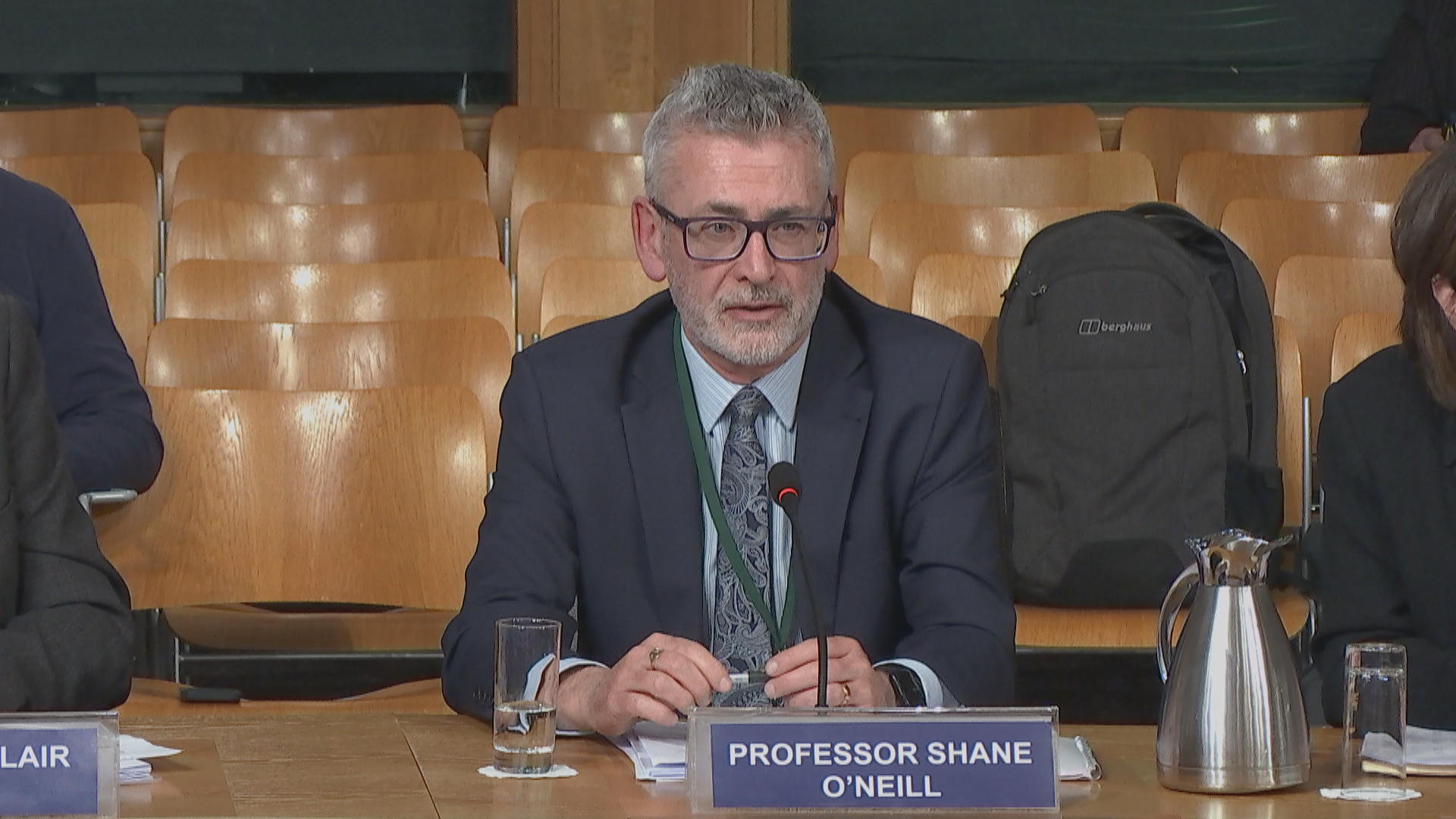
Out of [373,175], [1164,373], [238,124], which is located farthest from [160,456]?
[238,124]

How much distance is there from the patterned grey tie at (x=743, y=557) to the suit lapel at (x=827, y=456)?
0.13 ft

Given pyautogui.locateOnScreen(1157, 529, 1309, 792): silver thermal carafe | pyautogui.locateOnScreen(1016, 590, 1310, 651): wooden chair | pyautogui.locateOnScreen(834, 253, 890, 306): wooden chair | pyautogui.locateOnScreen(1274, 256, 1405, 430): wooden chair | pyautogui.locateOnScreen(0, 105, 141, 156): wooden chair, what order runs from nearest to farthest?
pyautogui.locateOnScreen(1157, 529, 1309, 792): silver thermal carafe
pyautogui.locateOnScreen(1016, 590, 1310, 651): wooden chair
pyautogui.locateOnScreen(834, 253, 890, 306): wooden chair
pyautogui.locateOnScreen(1274, 256, 1405, 430): wooden chair
pyautogui.locateOnScreen(0, 105, 141, 156): wooden chair

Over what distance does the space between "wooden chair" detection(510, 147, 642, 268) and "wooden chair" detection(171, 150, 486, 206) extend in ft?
0.34

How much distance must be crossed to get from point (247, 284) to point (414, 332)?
51 centimetres

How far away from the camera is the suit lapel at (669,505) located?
1.80 m

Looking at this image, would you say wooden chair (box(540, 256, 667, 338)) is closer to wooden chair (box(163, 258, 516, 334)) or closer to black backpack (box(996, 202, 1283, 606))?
wooden chair (box(163, 258, 516, 334))

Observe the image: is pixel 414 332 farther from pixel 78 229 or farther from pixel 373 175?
pixel 373 175

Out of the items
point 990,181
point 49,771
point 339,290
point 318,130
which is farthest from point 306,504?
point 318,130

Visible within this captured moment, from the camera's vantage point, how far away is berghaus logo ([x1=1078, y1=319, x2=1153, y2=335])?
2.81 meters

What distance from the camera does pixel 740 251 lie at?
5.78 feet

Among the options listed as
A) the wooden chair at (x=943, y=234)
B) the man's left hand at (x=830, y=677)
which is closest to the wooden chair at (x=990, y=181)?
the wooden chair at (x=943, y=234)

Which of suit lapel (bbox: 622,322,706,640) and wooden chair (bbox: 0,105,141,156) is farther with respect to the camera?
wooden chair (bbox: 0,105,141,156)

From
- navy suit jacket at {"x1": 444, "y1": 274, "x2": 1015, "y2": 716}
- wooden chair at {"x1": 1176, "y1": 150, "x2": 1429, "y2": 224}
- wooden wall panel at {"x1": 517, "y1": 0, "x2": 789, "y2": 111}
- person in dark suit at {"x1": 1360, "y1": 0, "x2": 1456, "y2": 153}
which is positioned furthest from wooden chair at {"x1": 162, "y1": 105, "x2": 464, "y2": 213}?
navy suit jacket at {"x1": 444, "y1": 274, "x2": 1015, "y2": 716}

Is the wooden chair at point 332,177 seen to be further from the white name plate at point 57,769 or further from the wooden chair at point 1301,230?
the white name plate at point 57,769
